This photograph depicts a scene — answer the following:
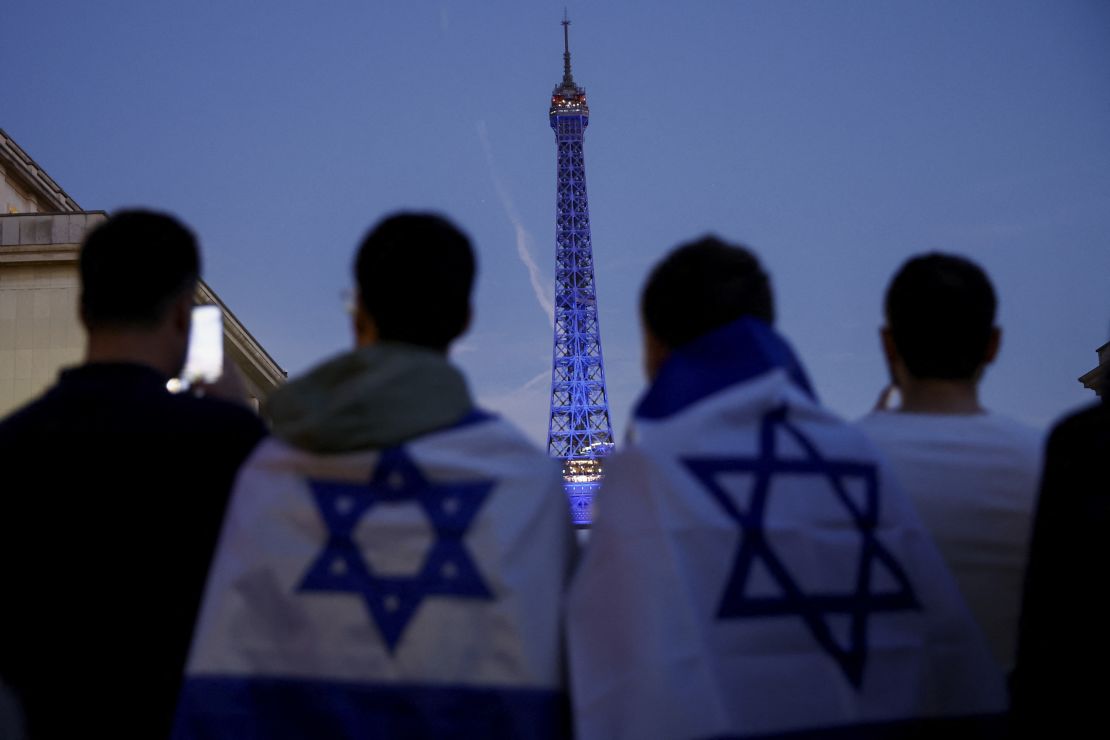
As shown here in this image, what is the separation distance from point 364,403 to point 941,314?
Answer: 147 centimetres

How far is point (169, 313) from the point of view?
9.27ft

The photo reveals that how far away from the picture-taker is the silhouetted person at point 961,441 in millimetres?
2789

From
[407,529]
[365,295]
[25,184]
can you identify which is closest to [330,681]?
[407,529]

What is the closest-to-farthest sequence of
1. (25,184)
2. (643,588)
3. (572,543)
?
1. (643,588)
2. (572,543)
3. (25,184)

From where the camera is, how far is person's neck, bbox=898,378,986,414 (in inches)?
115

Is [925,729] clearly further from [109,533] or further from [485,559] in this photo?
[109,533]

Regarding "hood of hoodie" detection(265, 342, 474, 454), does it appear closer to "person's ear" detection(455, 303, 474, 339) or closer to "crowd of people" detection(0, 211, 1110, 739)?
"crowd of people" detection(0, 211, 1110, 739)

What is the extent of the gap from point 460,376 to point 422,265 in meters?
0.26

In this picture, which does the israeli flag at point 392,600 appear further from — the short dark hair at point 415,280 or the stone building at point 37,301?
the stone building at point 37,301

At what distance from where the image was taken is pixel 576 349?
8256 cm

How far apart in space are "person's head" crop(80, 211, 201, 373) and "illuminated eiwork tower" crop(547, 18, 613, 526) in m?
77.6

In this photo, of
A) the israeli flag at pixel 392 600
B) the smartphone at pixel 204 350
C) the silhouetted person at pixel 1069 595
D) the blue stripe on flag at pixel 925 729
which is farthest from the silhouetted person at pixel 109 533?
the silhouetted person at pixel 1069 595

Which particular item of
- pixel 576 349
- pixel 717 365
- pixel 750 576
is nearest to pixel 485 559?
pixel 750 576

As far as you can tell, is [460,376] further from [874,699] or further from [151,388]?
[874,699]
